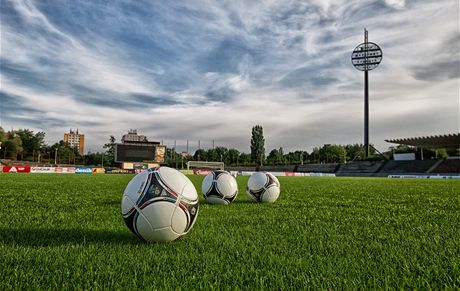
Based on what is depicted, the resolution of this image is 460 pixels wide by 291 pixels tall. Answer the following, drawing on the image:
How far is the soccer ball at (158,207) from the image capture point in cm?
372

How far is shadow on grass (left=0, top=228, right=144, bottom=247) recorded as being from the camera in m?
3.86

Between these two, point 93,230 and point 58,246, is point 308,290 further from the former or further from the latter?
point 93,230

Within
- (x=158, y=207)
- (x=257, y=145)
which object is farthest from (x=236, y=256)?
(x=257, y=145)

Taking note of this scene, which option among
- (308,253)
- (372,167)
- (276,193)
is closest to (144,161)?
(372,167)

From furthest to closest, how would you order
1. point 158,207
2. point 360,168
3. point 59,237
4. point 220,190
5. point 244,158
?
point 244,158
point 360,168
point 220,190
point 59,237
point 158,207

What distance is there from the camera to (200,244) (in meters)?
3.76

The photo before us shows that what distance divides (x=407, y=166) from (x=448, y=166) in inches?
280

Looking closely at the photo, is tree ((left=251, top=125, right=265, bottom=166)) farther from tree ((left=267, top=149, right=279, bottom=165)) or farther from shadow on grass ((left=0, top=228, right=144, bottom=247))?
shadow on grass ((left=0, top=228, right=144, bottom=247))

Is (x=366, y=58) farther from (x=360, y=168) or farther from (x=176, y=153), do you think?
(x=176, y=153)

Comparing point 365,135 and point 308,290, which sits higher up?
point 365,135

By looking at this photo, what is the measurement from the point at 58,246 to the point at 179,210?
136cm

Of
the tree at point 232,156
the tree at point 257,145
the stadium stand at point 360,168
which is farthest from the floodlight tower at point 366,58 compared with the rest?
the tree at point 232,156

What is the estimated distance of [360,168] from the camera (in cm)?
7388

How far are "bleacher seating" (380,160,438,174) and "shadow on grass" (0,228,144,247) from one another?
2776 inches
